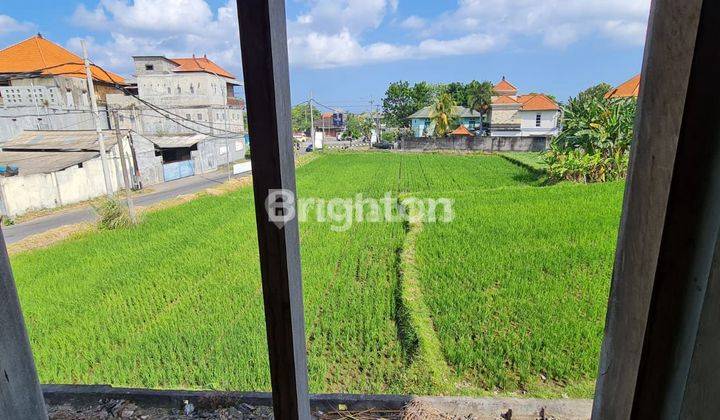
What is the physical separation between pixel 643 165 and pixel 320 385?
9.49ft

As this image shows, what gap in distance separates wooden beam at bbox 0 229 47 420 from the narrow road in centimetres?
1144

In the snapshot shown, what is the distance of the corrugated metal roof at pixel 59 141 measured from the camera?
15.7 m

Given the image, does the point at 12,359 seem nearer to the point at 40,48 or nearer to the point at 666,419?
the point at 666,419

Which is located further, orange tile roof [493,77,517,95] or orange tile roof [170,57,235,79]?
orange tile roof [493,77,517,95]

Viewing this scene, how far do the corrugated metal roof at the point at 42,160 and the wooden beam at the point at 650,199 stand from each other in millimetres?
16745

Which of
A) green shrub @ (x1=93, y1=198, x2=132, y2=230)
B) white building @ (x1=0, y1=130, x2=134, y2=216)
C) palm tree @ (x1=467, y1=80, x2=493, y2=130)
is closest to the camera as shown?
green shrub @ (x1=93, y1=198, x2=132, y2=230)

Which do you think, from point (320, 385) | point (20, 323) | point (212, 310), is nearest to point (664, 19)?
point (20, 323)

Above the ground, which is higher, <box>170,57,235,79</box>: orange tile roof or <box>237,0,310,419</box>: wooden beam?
<box>170,57,235,79</box>: orange tile roof

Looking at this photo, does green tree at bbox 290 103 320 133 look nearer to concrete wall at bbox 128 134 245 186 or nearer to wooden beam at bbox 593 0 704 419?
concrete wall at bbox 128 134 245 186

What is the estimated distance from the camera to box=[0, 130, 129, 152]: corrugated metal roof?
51.5 ft

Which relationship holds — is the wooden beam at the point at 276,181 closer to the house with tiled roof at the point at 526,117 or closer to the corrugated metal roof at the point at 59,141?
the corrugated metal roof at the point at 59,141

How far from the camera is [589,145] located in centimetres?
1210

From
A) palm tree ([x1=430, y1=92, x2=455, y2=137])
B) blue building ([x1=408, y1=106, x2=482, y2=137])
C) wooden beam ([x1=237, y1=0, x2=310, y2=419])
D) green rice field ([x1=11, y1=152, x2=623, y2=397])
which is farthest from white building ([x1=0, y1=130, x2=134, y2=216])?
blue building ([x1=408, y1=106, x2=482, y2=137])

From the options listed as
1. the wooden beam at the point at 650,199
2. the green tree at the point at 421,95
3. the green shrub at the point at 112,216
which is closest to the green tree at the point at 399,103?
the green tree at the point at 421,95
